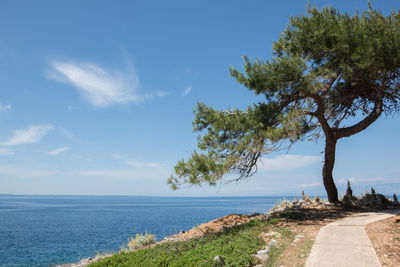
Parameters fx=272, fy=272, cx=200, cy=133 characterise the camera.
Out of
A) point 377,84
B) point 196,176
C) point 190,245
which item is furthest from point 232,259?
point 377,84

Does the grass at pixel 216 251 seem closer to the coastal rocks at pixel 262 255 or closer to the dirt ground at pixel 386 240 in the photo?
the coastal rocks at pixel 262 255

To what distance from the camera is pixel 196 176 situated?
10734mm

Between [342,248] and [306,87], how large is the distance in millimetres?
7205

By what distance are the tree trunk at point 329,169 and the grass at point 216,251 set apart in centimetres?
584

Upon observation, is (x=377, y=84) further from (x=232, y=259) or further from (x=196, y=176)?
(x=232, y=259)

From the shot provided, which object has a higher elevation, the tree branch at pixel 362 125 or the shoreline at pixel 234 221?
the tree branch at pixel 362 125

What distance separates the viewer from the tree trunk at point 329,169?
13.8 metres

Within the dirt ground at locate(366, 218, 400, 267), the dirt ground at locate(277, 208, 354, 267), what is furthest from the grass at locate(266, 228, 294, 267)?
the dirt ground at locate(366, 218, 400, 267)

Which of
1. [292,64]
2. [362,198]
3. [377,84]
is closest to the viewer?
[292,64]

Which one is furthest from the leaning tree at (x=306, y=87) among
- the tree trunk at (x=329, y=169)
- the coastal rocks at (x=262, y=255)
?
the coastal rocks at (x=262, y=255)

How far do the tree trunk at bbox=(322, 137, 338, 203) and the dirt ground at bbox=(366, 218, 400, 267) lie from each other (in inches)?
180

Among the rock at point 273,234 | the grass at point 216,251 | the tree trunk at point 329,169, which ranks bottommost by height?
the grass at point 216,251

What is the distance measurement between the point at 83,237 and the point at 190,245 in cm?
2001

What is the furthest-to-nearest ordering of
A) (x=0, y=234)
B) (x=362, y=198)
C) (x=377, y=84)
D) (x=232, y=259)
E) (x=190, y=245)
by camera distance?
(x=0, y=234) < (x=362, y=198) < (x=377, y=84) < (x=190, y=245) < (x=232, y=259)
